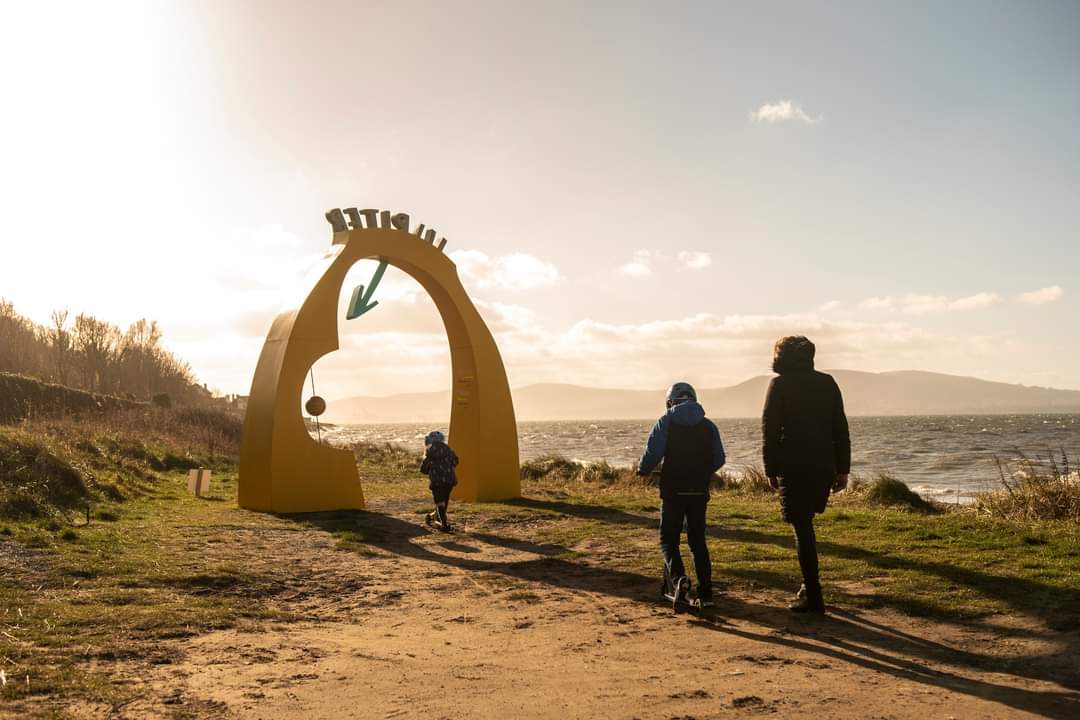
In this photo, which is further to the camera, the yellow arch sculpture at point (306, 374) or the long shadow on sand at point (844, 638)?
the yellow arch sculpture at point (306, 374)

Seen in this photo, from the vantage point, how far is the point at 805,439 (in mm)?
5691

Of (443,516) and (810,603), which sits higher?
(810,603)

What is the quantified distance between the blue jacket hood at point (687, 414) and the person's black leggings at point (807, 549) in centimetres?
104

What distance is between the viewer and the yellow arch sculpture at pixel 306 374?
40.7 ft

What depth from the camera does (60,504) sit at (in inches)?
422

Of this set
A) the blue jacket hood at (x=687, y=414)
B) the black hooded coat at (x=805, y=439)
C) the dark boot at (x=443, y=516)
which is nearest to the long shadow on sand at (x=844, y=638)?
the black hooded coat at (x=805, y=439)

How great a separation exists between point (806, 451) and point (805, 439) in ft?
0.29

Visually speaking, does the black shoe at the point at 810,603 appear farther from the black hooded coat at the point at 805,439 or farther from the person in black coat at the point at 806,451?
the black hooded coat at the point at 805,439

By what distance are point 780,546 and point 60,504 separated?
976 cm

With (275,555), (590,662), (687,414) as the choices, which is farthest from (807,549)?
(275,555)

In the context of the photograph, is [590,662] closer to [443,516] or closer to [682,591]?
[682,591]

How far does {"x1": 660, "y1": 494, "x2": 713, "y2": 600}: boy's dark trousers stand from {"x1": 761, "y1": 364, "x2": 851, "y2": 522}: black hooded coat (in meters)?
0.64

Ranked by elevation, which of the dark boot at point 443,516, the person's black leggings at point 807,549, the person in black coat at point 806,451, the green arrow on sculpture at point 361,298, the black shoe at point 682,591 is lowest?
the dark boot at point 443,516

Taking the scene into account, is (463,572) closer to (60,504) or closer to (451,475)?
(451,475)
